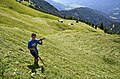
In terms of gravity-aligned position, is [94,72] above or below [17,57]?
below

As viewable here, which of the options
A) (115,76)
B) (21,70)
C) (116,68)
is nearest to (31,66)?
(21,70)

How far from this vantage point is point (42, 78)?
924 inches

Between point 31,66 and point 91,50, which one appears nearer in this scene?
point 31,66

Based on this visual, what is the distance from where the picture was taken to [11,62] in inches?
948

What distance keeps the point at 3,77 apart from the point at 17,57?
6.39 m

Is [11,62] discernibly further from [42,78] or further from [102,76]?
[102,76]

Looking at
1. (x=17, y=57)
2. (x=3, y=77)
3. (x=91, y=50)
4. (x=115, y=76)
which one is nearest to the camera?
(x=3, y=77)

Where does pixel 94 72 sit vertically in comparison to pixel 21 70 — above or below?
below

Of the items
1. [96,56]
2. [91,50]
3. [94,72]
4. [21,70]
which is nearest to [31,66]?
[21,70]

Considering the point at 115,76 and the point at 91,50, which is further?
the point at 91,50

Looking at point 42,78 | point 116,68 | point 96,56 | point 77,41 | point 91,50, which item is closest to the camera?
point 42,78

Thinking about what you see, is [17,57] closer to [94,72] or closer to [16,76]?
[16,76]

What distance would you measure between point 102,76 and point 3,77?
1718 cm

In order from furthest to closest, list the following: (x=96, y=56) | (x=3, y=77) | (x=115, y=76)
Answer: (x=96, y=56)
(x=115, y=76)
(x=3, y=77)
